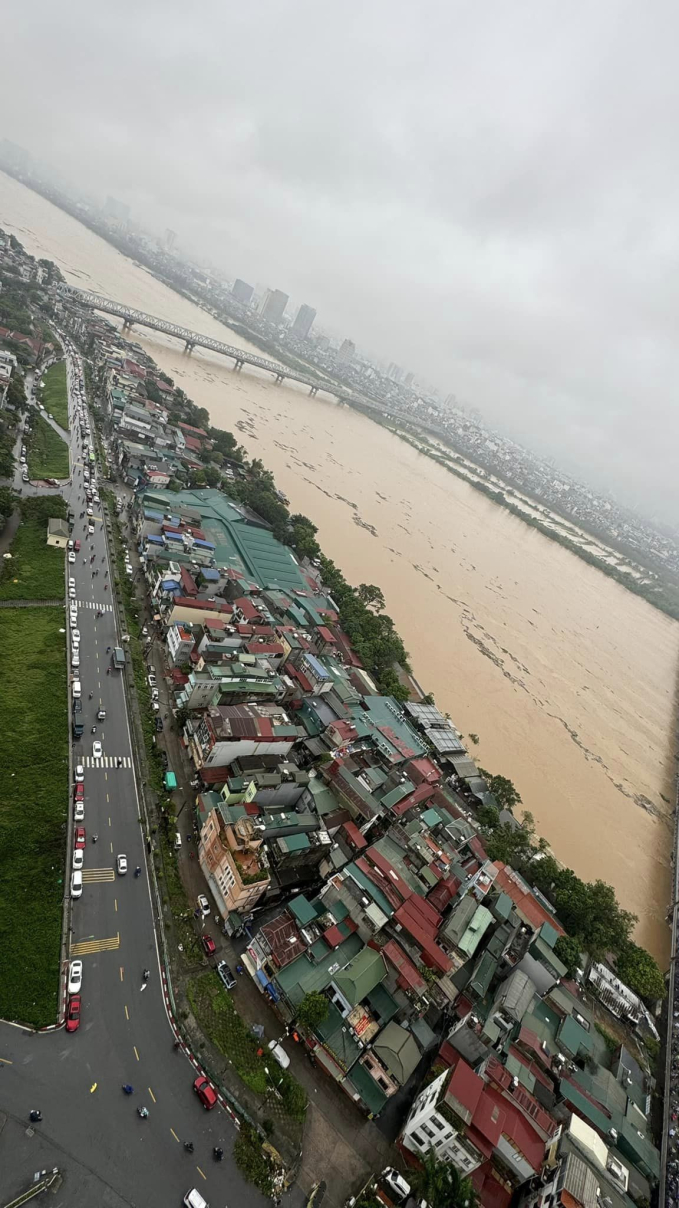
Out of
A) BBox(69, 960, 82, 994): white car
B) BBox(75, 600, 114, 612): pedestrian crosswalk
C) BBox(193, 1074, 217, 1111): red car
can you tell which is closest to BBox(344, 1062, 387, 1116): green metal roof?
BBox(193, 1074, 217, 1111): red car

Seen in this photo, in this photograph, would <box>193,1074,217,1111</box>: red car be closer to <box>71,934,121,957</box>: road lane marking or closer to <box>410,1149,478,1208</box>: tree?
<box>71,934,121,957</box>: road lane marking

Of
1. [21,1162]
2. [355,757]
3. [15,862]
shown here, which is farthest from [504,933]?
[15,862]

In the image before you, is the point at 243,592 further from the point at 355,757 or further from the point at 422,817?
the point at 422,817

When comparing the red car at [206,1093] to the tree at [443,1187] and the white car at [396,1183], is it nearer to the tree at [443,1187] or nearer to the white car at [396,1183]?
the white car at [396,1183]

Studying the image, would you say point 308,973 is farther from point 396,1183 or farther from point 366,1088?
point 396,1183

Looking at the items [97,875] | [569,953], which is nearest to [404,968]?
[569,953]
